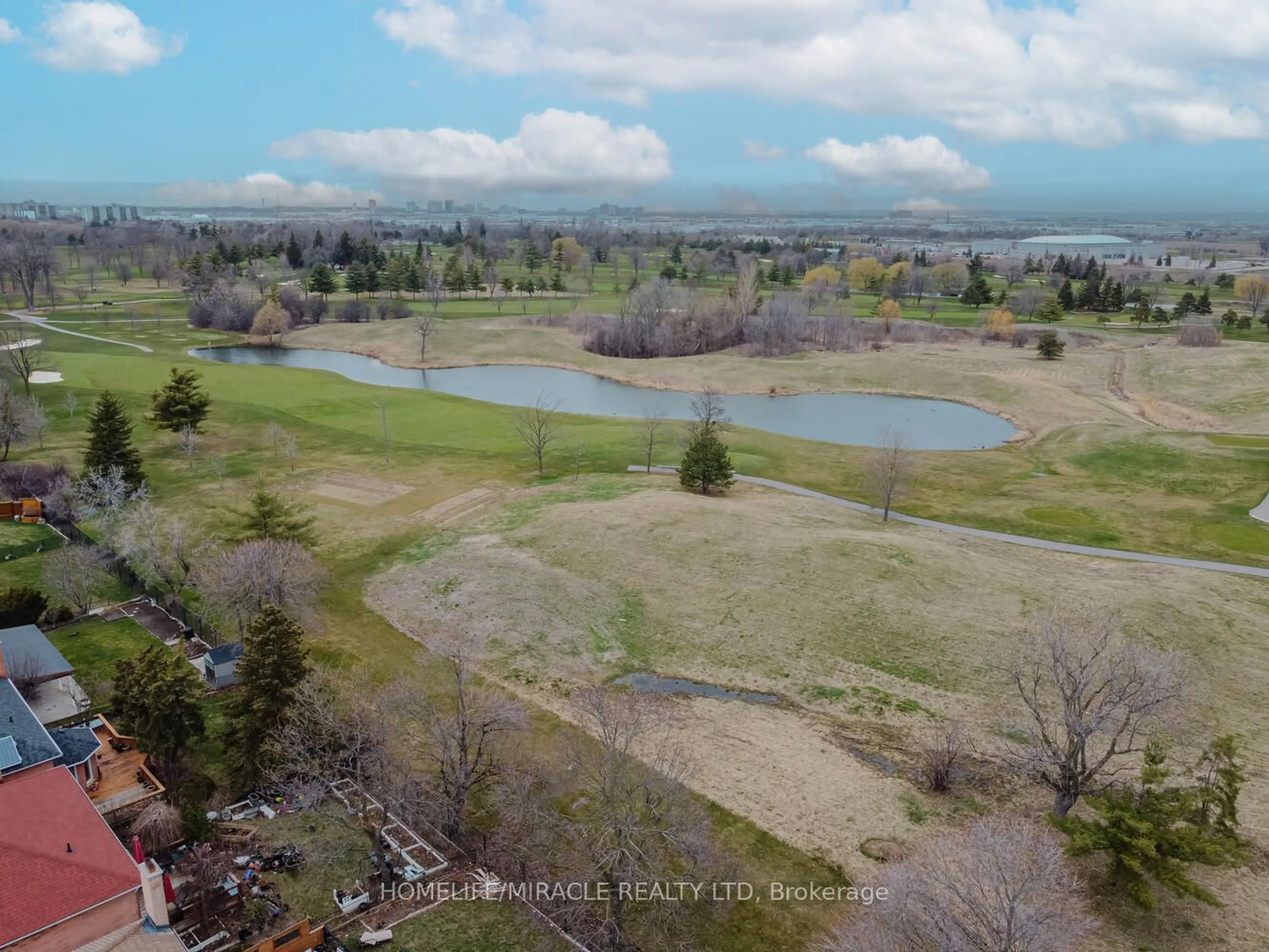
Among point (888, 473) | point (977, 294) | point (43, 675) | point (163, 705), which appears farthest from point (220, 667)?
point (977, 294)

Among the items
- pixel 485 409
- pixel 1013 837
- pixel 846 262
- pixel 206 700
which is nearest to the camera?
pixel 1013 837

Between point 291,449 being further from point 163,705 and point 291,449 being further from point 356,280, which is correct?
point 356,280

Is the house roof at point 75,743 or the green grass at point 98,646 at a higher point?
the house roof at point 75,743

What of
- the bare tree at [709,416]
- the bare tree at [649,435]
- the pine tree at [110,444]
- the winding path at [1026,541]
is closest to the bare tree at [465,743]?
the bare tree at [709,416]

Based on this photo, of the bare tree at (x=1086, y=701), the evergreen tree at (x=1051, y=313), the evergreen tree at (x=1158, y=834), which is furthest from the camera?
the evergreen tree at (x=1051, y=313)

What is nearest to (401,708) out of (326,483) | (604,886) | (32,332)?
(604,886)

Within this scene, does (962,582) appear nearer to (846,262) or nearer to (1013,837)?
(1013,837)

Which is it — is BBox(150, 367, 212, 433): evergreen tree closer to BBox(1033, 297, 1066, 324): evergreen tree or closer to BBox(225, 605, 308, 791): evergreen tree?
BBox(225, 605, 308, 791): evergreen tree

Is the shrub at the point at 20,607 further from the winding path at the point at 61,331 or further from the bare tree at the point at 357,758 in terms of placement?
the winding path at the point at 61,331

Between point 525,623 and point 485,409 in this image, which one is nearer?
point 525,623
